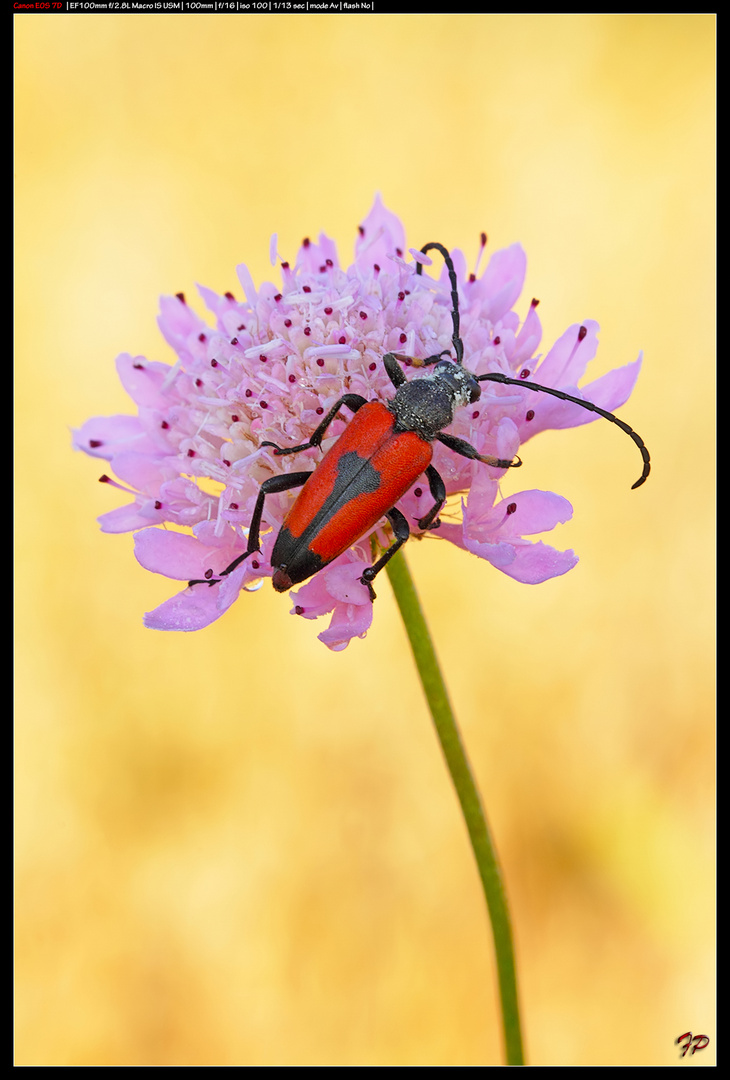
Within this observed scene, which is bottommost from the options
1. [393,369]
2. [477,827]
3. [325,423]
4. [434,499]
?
[477,827]

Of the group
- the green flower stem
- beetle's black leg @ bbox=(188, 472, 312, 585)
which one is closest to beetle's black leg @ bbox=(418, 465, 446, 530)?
the green flower stem

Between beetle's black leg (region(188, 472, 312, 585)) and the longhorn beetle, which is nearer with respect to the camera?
the longhorn beetle

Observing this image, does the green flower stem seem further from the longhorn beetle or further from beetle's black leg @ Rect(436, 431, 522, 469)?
beetle's black leg @ Rect(436, 431, 522, 469)

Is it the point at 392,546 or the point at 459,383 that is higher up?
the point at 459,383

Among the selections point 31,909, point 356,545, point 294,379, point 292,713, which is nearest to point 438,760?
point 292,713

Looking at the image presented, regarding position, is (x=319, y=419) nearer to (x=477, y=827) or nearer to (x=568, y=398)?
(x=568, y=398)

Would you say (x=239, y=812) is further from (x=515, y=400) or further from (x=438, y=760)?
(x=515, y=400)

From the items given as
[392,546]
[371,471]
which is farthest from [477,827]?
[371,471]
